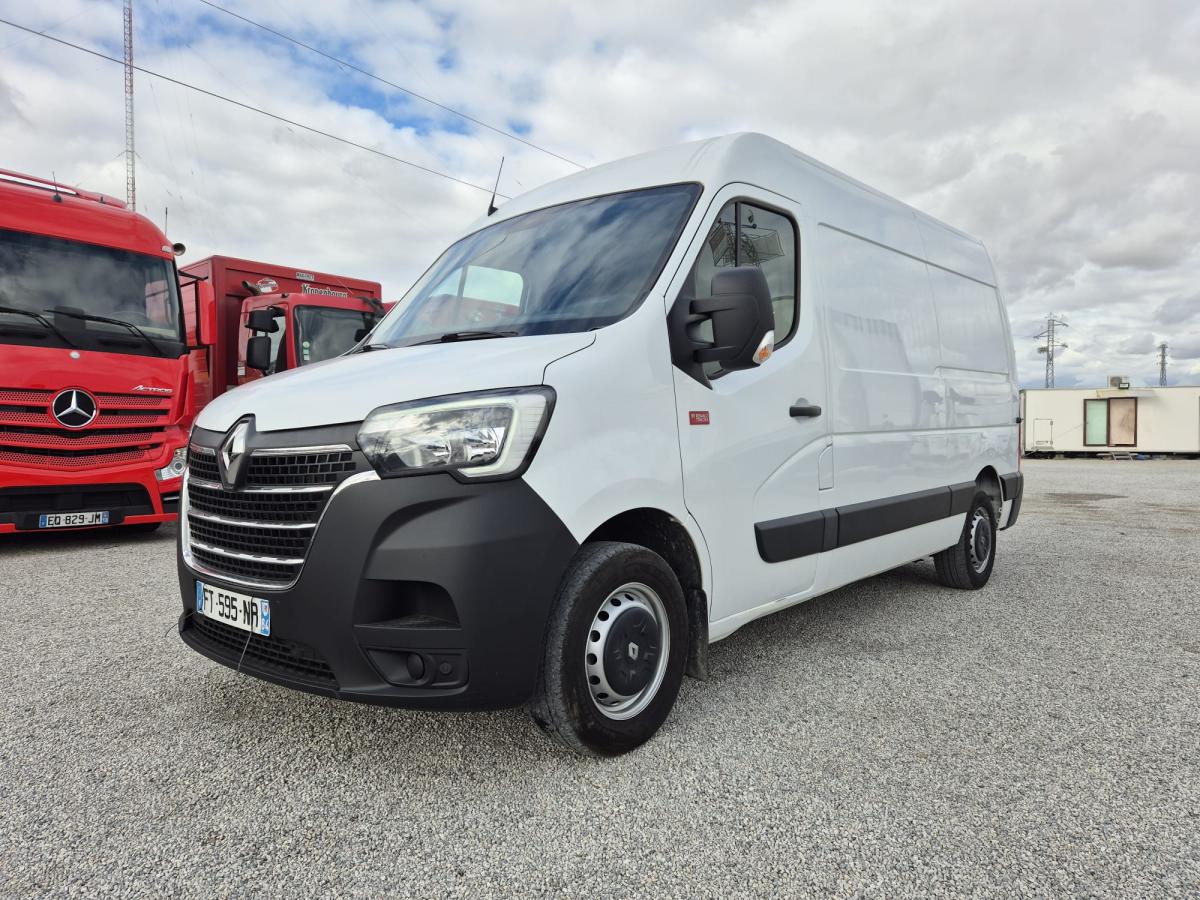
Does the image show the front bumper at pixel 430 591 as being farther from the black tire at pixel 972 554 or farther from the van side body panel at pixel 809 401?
the black tire at pixel 972 554

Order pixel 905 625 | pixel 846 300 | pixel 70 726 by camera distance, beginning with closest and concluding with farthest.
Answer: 1. pixel 70 726
2. pixel 846 300
3. pixel 905 625

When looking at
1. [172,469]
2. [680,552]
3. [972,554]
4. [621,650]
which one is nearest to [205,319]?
[172,469]

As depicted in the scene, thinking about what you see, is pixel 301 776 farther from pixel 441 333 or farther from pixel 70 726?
pixel 441 333

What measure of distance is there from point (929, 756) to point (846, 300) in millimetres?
2162

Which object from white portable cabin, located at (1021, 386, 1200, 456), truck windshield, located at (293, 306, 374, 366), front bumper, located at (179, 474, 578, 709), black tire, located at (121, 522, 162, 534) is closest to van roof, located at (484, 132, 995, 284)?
front bumper, located at (179, 474, 578, 709)

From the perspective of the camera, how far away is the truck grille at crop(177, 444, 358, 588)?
239 centimetres

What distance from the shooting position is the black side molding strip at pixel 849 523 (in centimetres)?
335

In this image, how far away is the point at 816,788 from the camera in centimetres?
251

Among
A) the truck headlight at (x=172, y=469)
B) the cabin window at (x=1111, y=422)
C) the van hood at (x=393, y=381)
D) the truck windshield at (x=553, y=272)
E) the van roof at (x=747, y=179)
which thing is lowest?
the cabin window at (x=1111, y=422)

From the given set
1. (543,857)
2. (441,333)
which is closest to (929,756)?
(543,857)

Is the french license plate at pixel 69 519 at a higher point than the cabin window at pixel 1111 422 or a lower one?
higher

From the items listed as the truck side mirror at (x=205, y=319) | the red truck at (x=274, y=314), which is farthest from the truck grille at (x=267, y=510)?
the red truck at (x=274, y=314)

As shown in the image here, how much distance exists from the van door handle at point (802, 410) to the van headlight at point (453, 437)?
1.50 meters

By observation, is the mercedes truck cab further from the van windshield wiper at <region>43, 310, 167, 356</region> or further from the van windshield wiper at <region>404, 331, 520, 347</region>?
the van windshield wiper at <region>404, 331, 520, 347</region>
